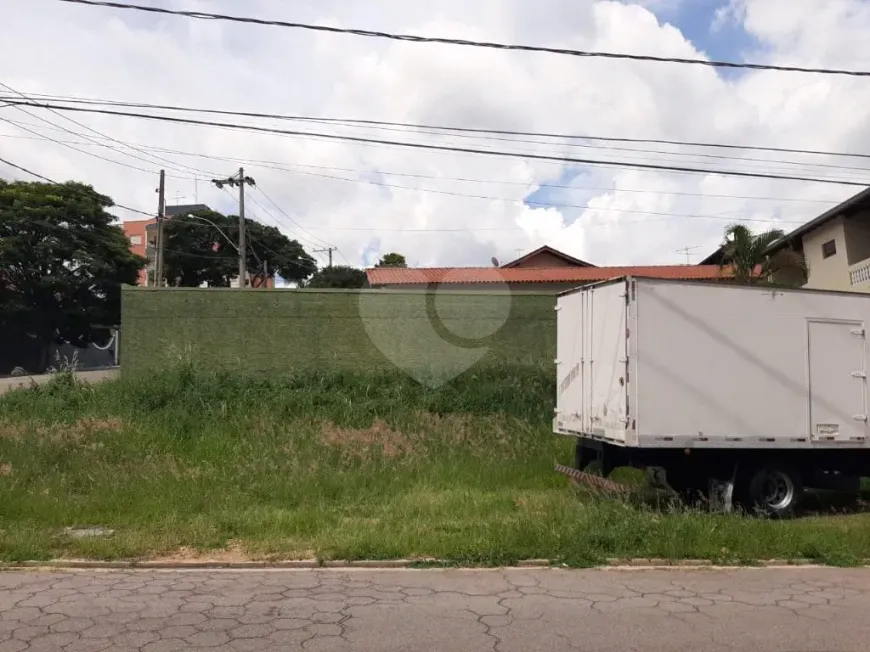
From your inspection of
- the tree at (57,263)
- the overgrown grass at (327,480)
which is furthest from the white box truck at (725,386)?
the tree at (57,263)

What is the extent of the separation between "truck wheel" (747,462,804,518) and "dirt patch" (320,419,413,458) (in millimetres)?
5190

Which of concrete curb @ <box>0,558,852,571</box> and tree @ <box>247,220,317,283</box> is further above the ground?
tree @ <box>247,220,317,283</box>

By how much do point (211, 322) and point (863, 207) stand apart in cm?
1855

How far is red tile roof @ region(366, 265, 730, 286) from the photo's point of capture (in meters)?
32.3

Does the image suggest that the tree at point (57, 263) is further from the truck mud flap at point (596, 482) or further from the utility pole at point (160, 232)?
the truck mud flap at point (596, 482)

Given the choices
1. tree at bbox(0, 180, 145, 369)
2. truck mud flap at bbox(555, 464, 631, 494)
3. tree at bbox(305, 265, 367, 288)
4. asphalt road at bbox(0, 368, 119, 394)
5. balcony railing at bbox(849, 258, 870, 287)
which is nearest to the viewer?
truck mud flap at bbox(555, 464, 631, 494)

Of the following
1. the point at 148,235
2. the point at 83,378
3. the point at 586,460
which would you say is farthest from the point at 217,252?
the point at 586,460

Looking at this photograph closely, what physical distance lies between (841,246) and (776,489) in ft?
52.4

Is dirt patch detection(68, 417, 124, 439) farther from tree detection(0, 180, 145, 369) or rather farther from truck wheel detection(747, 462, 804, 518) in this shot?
tree detection(0, 180, 145, 369)

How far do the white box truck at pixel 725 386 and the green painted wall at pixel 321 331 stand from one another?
673 centimetres

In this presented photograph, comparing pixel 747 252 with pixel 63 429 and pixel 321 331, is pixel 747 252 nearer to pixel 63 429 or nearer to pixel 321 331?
pixel 321 331

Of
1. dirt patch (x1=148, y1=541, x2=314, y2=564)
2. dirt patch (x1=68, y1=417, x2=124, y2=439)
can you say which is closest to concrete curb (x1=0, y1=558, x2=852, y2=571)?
dirt patch (x1=148, y1=541, x2=314, y2=564)

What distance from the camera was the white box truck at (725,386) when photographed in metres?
8.92

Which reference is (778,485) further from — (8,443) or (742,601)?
(8,443)
